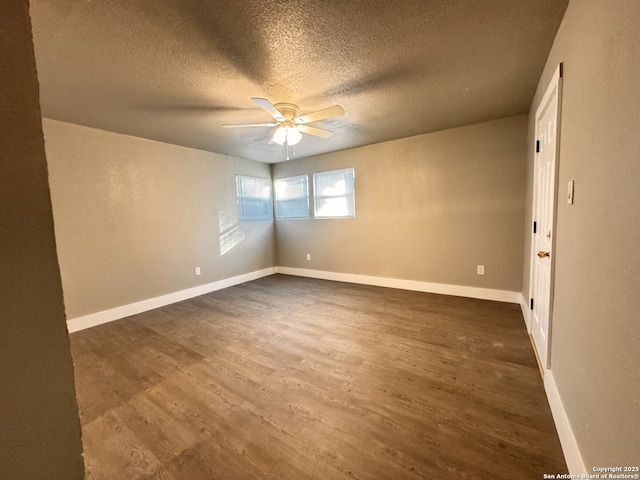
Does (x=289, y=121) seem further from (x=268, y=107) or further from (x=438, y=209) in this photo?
(x=438, y=209)

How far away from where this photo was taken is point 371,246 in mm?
4480

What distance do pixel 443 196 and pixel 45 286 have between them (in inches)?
158

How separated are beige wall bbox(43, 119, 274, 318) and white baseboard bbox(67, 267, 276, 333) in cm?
7

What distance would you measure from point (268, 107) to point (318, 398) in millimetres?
2245

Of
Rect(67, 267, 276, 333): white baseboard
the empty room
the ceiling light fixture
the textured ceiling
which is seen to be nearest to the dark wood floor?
the empty room

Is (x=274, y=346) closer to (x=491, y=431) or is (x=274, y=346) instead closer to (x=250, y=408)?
(x=250, y=408)

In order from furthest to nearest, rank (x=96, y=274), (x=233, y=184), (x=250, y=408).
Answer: (x=233, y=184) < (x=96, y=274) < (x=250, y=408)

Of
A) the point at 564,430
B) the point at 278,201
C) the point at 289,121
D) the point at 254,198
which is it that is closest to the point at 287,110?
the point at 289,121

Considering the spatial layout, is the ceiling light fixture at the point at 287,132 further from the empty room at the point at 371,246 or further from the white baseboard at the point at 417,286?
the white baseboard at the point at 417,286

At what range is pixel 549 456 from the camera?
1.29m

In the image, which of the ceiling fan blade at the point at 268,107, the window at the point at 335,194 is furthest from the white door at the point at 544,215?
the window at the point at 335,194

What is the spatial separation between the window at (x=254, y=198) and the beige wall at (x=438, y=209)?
1.09 metres

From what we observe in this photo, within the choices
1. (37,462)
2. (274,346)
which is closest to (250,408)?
(274,346)

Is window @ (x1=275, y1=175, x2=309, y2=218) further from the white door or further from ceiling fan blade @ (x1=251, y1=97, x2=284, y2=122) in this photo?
the white door
